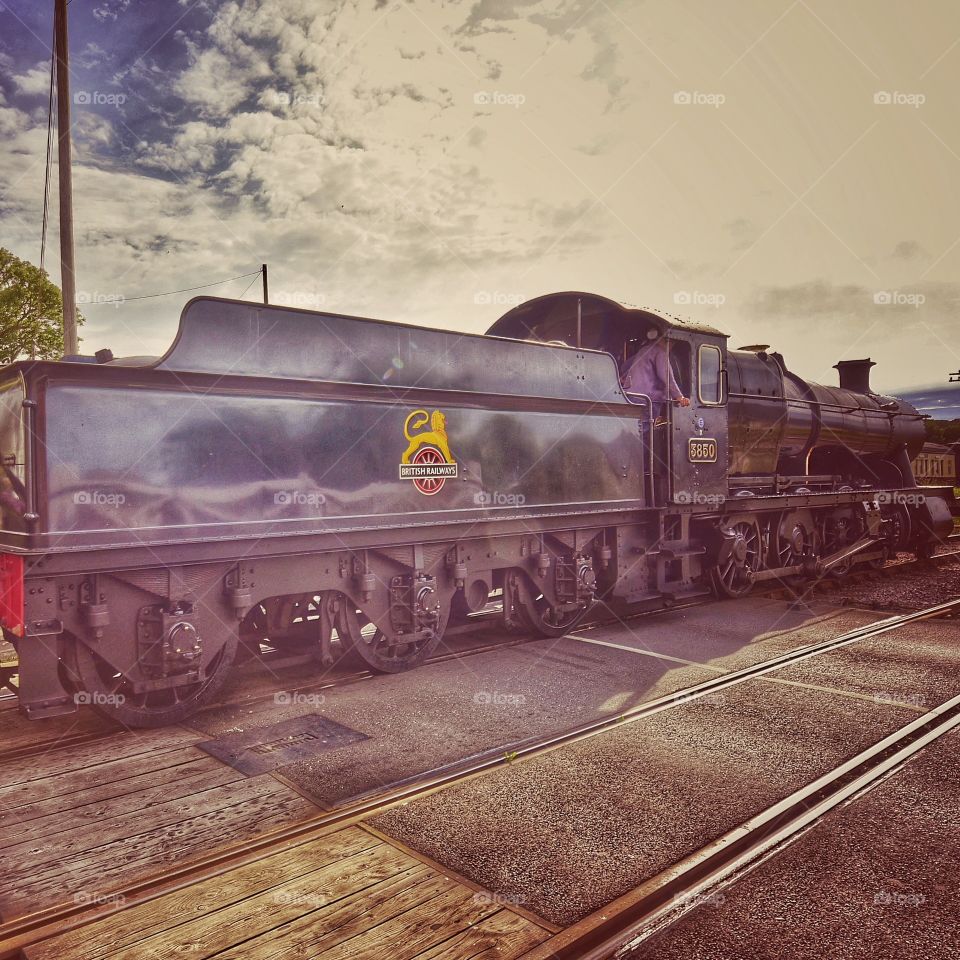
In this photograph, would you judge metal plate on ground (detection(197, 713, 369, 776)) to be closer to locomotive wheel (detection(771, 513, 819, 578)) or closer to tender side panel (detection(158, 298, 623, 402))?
tender side panel (detection(158, 298, 623, 402))

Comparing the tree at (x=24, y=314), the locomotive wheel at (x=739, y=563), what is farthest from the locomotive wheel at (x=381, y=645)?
the tree at (x=24, y=314)

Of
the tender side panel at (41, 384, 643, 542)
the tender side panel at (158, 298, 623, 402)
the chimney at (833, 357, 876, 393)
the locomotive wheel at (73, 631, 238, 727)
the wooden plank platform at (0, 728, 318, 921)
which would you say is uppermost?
the chimney at (833, 357, 876, 393)

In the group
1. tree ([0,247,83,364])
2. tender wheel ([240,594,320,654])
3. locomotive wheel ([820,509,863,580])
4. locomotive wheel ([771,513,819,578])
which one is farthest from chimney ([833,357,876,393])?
tree ([0,247,83,364])

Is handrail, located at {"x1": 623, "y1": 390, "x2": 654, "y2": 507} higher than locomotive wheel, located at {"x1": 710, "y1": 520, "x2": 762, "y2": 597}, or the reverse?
handrail, located at {"x1": 623, "y1": 390, "x2": 654, "y2": 507}

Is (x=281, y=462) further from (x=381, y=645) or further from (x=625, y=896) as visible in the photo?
(x=625, y=896)

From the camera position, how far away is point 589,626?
7926mm

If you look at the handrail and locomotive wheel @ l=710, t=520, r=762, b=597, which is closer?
the handrail

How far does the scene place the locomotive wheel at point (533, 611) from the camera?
283 inches

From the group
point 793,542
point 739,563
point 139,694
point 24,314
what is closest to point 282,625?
point 139,694

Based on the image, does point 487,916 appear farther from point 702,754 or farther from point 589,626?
point 589,626

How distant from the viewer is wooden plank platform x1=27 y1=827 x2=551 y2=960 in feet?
8.48

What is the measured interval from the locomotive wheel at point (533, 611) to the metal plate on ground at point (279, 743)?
A: 8.50ft

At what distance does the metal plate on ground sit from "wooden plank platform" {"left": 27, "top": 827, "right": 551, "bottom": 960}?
3.97 ft

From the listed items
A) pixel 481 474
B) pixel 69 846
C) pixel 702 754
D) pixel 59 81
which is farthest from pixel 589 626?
pixel 59 81
